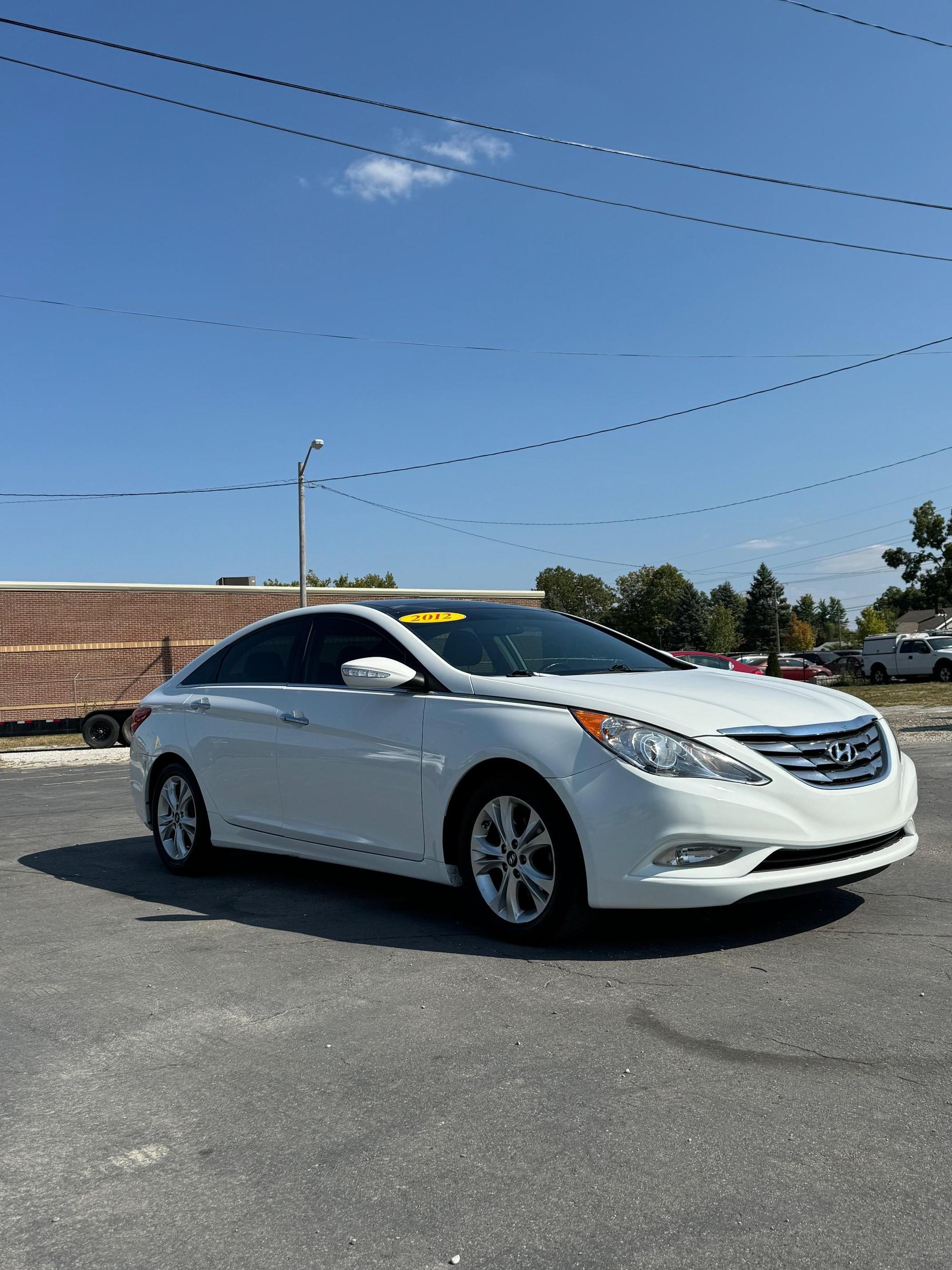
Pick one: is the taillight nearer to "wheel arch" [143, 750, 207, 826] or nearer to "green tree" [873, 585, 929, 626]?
"wheel arch" [143, 750, 207, 826]

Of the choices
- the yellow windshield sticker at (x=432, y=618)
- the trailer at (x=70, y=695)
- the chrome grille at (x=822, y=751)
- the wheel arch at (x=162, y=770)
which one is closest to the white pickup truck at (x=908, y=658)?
the trailer at (x=70, y=695)

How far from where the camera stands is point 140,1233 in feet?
8.18

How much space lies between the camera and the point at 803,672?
43000 mm

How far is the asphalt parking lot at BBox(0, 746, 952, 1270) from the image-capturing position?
2.44 m

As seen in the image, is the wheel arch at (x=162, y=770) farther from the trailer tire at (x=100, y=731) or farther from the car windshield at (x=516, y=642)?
the trailer tire at (x=100, y=731)

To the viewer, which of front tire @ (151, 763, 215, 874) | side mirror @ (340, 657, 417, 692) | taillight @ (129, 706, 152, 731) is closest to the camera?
side mirror @ (340, 657, 417, 692)

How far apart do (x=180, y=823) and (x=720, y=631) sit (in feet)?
371

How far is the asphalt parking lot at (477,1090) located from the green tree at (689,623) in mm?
112897

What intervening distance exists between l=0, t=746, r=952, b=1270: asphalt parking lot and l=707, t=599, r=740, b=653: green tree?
11199cm

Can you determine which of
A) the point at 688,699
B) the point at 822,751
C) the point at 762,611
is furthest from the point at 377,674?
the point at 762,611

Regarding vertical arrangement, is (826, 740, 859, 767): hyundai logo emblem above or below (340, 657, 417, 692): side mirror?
below

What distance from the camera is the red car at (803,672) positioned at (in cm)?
Result: 4240

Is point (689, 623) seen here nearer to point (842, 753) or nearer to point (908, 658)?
point (908, 658)

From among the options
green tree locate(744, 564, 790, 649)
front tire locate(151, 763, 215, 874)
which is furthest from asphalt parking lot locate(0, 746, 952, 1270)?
green tree locate(744, 564, 790, 649)
